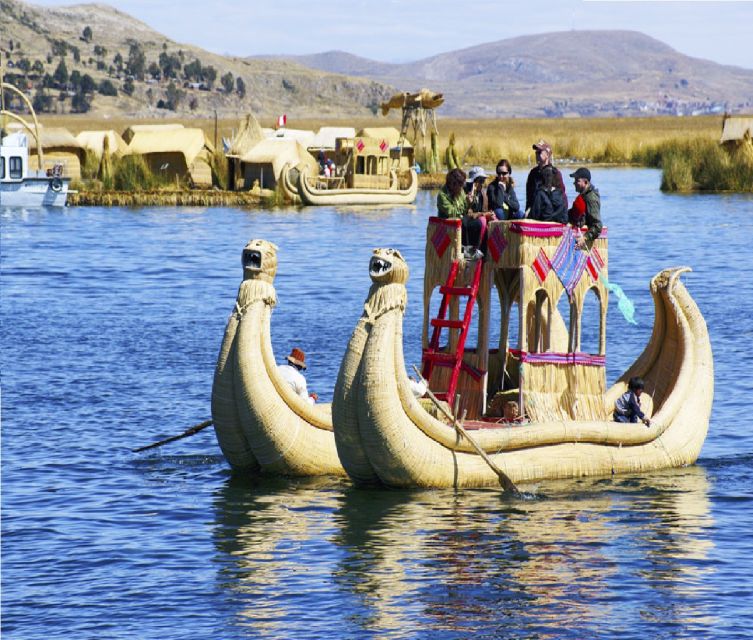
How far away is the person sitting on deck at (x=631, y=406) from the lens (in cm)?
1714

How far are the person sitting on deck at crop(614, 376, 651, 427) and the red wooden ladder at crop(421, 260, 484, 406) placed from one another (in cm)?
158

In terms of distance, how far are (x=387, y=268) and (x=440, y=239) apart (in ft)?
6.76

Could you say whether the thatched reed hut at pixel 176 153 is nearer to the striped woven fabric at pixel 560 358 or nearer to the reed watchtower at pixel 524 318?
the reed watchtower at pixel 524 318

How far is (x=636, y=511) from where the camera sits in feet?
52.2

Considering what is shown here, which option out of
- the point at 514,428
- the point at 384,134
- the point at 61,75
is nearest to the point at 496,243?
the point at 514,428

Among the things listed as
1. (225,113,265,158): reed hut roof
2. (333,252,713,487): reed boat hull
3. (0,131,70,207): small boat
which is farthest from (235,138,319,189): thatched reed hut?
(333,252,713,487): reed boat hull

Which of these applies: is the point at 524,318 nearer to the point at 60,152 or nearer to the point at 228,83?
the point at 60,152

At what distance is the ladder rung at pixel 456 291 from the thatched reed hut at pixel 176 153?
46.1 m

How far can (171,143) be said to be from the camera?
6269cm

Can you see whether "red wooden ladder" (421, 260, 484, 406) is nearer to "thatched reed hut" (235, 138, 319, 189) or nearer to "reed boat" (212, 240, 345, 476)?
"reed boat" (212, 240, 345, 476)

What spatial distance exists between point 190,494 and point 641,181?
57.7 m

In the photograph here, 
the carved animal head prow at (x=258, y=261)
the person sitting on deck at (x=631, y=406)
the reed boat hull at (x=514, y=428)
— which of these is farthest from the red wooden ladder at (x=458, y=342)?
the carved animal head prow at (x=258, y=261)

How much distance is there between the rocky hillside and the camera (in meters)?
155

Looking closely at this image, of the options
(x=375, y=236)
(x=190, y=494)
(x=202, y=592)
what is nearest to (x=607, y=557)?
(x=202, y=592)
